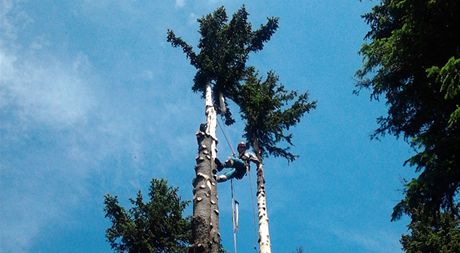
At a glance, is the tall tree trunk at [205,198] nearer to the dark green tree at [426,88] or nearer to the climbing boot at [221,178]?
the climbing boot at [221,178]

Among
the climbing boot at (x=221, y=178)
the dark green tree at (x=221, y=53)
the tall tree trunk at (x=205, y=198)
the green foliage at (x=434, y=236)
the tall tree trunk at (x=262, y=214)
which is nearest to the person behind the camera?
the tall tree trunk at (x=205, y=198)

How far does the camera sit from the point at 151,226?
17.2 meters

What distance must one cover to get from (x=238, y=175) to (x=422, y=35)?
5597 millimetres

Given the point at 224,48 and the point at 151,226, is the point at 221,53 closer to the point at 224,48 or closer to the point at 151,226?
the point at 224,48

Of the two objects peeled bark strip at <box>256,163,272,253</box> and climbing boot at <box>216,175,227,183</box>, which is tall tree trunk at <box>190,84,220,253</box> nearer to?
climbing boot at <box>216,175,227,183</box>

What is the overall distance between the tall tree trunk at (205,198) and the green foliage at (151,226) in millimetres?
7814

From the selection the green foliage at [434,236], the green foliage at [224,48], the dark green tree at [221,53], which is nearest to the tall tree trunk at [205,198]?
the dark green tree at [221,53]

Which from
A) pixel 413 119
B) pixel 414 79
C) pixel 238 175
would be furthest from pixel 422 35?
pixel 238 175

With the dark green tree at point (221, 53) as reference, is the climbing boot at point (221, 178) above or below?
below

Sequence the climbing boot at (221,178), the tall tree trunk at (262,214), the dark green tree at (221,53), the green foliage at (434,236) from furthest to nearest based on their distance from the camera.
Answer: the green foliage at (434,236) < the dark green tree at (221,53) < the tall tree trunk at (262,214) < the climbing boot at (221,178)

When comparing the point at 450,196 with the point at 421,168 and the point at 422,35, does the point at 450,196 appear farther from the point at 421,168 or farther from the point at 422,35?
the point at 422,35

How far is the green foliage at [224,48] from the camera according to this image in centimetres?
1440

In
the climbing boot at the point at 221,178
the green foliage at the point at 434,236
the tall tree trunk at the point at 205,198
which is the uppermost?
the green foliage at the point at 434,236

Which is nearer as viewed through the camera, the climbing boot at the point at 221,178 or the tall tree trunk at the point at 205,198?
the tall tree trunk at the point at 205,198
